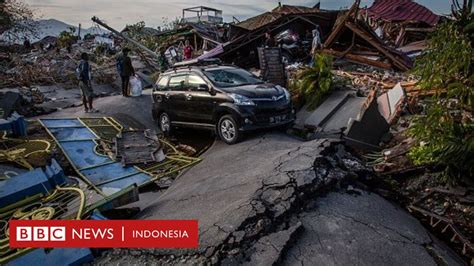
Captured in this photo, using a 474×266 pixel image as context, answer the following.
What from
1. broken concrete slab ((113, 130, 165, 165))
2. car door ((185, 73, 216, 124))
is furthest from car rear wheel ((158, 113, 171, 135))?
car door ((185, 73, 216, 124))

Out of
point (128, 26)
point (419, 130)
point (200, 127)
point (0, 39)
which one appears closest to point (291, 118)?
point (200, 127)

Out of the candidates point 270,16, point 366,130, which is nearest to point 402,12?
point 270,16

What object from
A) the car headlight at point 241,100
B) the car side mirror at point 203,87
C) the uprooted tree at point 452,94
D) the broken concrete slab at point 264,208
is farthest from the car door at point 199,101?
the uprooted tree at point 452,94

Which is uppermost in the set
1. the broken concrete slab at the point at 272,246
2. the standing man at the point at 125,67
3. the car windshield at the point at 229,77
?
the standing man at the point at 125,67

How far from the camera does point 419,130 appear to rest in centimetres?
564

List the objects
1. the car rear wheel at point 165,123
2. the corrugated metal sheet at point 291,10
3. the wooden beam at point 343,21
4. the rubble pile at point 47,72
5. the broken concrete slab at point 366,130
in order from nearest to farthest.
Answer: the broken concrete slab at point 366,130 < the car rear wheel at point 165,123 < the wooden beam at point 343,21 < the rubble pile at point 47,72 < the corrugated metal sheet at point 291,10

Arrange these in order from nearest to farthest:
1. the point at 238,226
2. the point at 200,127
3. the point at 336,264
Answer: the point at 336,264
the point at 238,226
the point at 200,127

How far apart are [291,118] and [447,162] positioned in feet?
13.1

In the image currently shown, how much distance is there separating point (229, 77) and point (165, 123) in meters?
2.79

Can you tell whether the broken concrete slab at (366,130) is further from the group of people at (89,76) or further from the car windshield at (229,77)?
the group of people at (89,76)

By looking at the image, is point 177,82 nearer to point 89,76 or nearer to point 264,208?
point 89,76

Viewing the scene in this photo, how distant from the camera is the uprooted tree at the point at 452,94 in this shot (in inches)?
200

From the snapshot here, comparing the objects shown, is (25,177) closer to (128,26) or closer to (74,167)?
(74,167)

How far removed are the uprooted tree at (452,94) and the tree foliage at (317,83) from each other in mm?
5053
